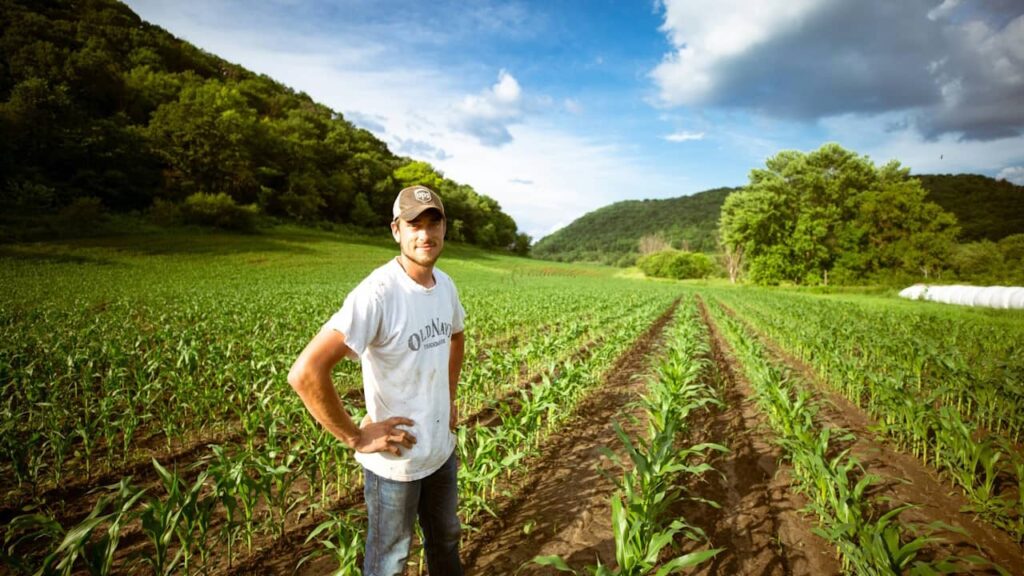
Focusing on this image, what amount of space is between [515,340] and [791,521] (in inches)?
345

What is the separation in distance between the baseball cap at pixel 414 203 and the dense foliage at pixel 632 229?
10449cm

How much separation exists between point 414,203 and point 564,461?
4106 millimetres

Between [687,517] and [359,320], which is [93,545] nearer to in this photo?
[359,320]

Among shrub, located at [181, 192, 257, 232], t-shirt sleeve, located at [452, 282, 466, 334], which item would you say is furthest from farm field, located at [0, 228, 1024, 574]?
shrub, located at [181, 192, 257, 232]

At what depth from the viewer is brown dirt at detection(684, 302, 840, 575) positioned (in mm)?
3148

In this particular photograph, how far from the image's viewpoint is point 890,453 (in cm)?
497

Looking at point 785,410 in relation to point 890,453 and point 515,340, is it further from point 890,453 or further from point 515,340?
point 515,340

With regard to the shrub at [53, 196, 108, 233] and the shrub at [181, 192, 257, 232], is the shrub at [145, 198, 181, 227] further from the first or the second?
the shrub at [53, 196, 108, 233]

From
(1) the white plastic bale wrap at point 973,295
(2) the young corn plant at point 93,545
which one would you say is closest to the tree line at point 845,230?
(1) the white plastic bale wrap at point 973,295

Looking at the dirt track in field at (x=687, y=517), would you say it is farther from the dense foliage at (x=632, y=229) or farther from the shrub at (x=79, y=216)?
the dense foliage at (x=632, y=229)

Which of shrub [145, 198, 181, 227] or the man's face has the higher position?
shrub [145, 198, 181, 227]

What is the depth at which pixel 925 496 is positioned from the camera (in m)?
4.04

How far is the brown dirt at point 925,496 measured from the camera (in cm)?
321

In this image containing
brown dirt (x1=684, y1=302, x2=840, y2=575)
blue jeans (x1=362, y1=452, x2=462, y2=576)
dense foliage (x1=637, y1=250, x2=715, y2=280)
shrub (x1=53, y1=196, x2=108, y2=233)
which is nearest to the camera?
blue jeans (x1=362, y1=452, x2=462, y2=576)
